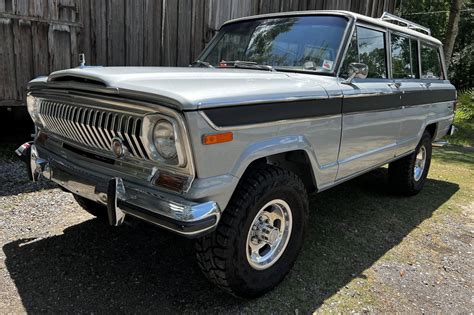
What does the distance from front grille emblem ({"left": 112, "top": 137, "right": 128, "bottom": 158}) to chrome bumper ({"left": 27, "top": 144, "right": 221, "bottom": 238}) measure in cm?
15

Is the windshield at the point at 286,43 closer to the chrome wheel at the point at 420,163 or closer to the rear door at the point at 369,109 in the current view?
the rear door at the point at 369,109

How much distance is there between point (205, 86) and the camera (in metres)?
2.38

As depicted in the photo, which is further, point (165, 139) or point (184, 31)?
point (184, 31)

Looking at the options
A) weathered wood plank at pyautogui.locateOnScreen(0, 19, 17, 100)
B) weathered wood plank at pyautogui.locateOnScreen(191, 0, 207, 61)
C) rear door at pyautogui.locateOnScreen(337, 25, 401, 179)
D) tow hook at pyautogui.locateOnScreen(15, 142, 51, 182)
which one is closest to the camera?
tow hook at pyautogui.locateOnScreen(15, 142, 51, 182)

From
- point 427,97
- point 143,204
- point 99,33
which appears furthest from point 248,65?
point 99,33

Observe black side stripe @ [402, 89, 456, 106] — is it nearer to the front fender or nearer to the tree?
the front fender

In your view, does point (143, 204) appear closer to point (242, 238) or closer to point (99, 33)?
point (242, 238)

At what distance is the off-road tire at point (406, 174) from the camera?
16.1 ft

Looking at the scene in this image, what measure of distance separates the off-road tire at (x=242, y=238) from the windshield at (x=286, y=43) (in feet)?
3.74

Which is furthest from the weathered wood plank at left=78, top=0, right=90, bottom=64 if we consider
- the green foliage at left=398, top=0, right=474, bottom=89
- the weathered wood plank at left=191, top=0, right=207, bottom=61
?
the green foliage at left=398, top=0, right=474, bottom=89

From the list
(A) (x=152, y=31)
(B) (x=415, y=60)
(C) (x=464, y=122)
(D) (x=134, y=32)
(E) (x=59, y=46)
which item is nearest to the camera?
(B) (x=415, y=60)

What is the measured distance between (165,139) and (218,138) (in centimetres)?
29

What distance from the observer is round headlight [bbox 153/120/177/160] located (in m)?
2.18

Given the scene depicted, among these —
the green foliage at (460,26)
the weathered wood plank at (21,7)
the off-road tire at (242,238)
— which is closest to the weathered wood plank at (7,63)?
the weathered wood plank at (21,7)
